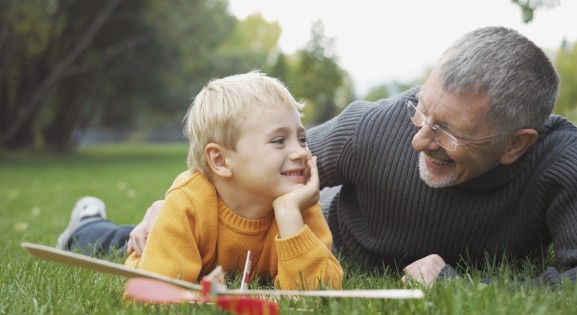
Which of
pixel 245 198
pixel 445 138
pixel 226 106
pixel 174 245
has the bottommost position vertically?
pixel 174 245

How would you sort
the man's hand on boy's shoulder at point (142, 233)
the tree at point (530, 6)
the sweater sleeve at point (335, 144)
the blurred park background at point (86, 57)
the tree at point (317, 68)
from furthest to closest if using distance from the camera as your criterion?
the tree at point (317, 68), the blurred park background at point (86, 57), the tree at point (530, 6), the sweater sleeve at point (335, 144), the man's hand on boy's shoulder at point (142, 233)

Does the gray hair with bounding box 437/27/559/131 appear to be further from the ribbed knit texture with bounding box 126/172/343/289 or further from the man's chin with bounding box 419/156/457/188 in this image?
the ribbed knit texture with bounding box 126/172/343/289

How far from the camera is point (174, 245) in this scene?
2693 mm

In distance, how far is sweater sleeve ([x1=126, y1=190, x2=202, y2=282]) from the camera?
264 centimetres

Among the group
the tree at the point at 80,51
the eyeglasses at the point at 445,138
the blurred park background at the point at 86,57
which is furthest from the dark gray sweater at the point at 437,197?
the tree at the point at 80,51

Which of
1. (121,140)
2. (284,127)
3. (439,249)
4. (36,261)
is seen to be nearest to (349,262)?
(439,249)

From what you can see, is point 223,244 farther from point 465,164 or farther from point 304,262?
→ point 465,164

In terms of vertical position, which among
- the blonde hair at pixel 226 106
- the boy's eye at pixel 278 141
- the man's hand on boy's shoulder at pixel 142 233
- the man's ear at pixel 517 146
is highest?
the blonde hair at pixel 226 106

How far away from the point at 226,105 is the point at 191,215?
1.67 feet

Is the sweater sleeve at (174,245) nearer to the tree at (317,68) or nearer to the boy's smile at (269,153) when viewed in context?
the boy's smile at (269,153)

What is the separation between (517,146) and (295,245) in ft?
3.76

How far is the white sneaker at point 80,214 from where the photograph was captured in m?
4.51

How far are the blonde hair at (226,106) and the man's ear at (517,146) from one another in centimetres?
98

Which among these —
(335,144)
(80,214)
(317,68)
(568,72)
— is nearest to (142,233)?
(335,144)
